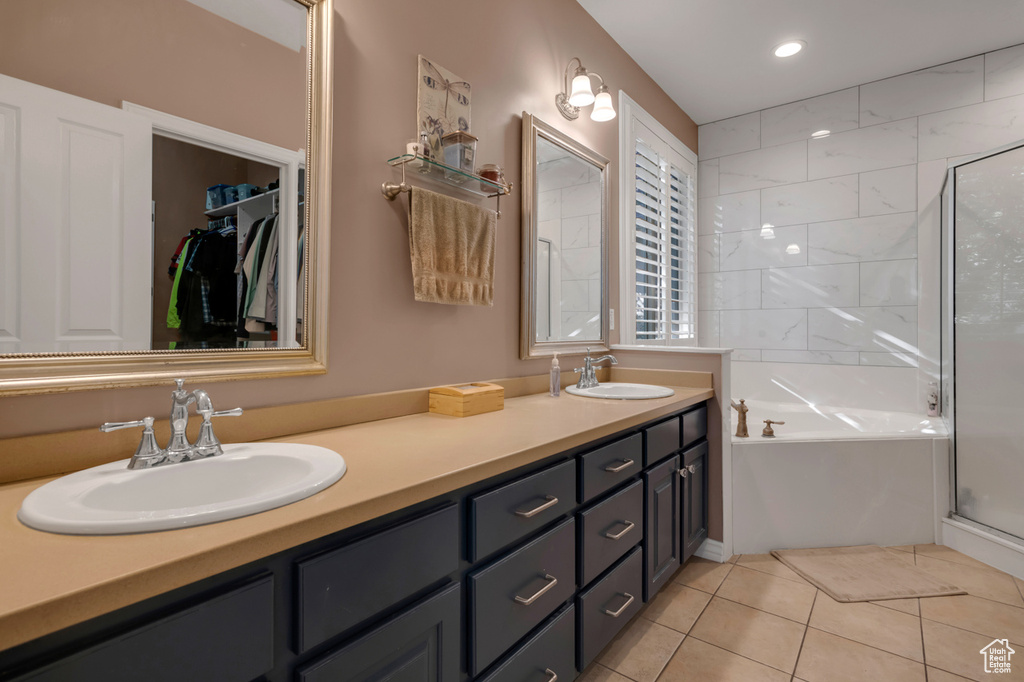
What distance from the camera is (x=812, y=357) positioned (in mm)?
3252

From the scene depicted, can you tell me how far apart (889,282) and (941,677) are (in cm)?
221

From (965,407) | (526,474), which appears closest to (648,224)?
(965,407)

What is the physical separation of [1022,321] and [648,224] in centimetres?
175

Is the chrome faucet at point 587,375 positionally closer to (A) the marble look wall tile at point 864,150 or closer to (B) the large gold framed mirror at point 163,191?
(B) the large gold framed mirror at point 163,191

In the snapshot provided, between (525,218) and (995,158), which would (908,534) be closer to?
(995,158)

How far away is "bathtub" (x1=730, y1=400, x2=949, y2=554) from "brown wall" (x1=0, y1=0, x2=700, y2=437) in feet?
4.03

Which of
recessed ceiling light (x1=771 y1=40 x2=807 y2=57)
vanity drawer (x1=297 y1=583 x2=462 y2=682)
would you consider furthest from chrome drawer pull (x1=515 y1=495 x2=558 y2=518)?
recessed ceiling light (x1=771 y1=40 x2=807 y2=57)

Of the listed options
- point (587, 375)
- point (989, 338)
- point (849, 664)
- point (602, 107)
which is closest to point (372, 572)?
point (587, 375)

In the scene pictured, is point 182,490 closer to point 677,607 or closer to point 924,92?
point 677,607

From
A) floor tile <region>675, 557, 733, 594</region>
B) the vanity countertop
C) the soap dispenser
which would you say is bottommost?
floor tile <region>675, 557, 733, 594</region>

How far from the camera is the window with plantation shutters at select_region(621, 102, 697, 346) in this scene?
111 inches

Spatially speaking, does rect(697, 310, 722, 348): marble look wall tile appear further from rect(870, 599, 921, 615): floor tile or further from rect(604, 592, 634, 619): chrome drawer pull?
rect(604, 592, 634, 619): chrome drawer pull

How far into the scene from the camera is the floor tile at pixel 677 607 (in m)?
1.87

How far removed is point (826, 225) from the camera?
322 centimetres
